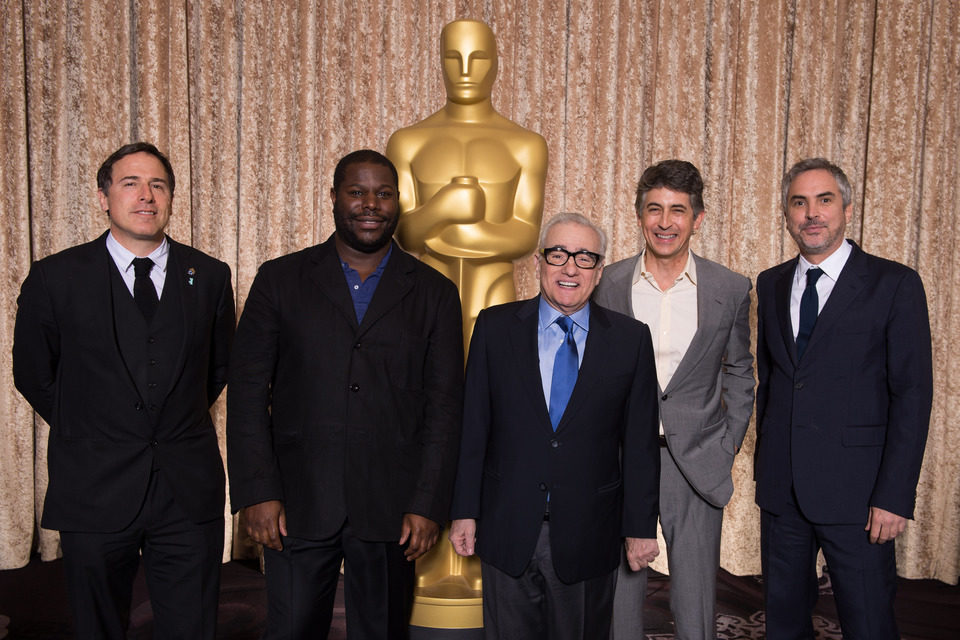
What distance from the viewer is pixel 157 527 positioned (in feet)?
7.49

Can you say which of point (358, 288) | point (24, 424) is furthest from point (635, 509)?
point (24, 424)

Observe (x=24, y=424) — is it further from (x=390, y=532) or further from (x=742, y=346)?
(x=742, y=346)

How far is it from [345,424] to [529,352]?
57 centimetres

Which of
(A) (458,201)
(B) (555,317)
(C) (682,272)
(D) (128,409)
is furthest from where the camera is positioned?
(A) (458,201)

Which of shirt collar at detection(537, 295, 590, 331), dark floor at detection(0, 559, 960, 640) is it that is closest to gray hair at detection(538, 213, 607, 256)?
A: shirt collar at detection(537, 295, 590, 331)

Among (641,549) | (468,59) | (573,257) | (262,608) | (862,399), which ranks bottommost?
(262,608)

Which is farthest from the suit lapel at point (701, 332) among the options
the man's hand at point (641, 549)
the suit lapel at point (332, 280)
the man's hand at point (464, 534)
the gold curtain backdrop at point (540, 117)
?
the gold curtain backdrop at point (540, 117)

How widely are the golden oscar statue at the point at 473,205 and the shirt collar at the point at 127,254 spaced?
0.90 m

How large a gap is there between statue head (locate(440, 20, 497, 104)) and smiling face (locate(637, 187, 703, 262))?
0.89 metres

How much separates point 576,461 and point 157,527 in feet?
4.06

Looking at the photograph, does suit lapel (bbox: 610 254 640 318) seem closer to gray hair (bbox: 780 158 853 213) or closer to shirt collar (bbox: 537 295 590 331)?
shirt collar (bbox: 537 295 590 331)

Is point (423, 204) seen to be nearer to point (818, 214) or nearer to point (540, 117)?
point (818, 214)

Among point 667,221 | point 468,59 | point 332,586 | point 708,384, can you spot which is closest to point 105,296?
point 332,586

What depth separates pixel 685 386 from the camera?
8.32 feet
